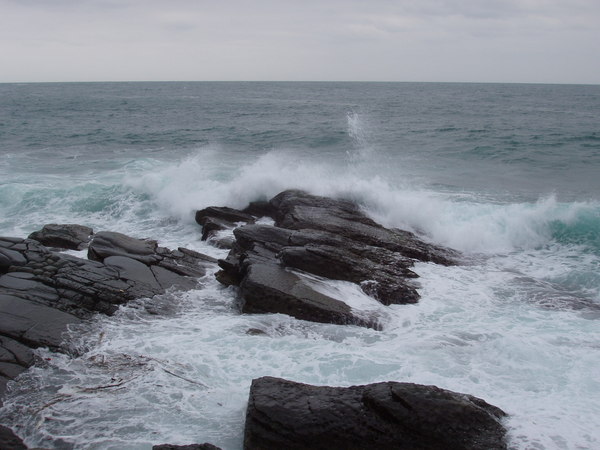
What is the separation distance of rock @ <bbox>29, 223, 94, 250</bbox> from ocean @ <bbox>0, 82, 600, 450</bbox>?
1.73 metres

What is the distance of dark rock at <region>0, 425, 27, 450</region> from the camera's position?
16.5ft

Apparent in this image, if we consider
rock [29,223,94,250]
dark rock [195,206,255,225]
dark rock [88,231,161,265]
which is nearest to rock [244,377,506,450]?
dark rock [88,231,161,265]

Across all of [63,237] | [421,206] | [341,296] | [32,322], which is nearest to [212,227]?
[63,237]

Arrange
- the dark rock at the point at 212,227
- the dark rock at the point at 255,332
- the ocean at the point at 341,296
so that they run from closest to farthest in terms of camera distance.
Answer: the ocean at the point at 341,296
the dark rock at the point at 255,332
the dark rock at the point at 212,227

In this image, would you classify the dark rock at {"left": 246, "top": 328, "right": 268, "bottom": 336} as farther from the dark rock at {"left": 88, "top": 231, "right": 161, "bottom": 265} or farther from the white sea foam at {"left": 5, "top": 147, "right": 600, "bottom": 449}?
the dark rock at {"left": 88, "top": 231, "right": 161, "bottom": 265}

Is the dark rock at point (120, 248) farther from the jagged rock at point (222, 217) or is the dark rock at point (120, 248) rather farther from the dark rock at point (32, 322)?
the jagged rock at point (222, 217)

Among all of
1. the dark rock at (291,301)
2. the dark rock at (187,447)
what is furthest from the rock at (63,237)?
the dark rock at (187,447)

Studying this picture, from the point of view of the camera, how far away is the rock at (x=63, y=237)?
448 inches

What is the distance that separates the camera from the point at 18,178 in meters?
18.8

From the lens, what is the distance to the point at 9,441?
16.7 ft

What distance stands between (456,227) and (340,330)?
6621mm

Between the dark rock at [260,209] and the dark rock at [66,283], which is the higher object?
the dark rock at [260,209]

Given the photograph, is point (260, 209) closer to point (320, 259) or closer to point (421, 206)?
point (421, 206)

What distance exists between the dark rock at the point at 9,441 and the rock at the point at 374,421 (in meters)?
2.23
